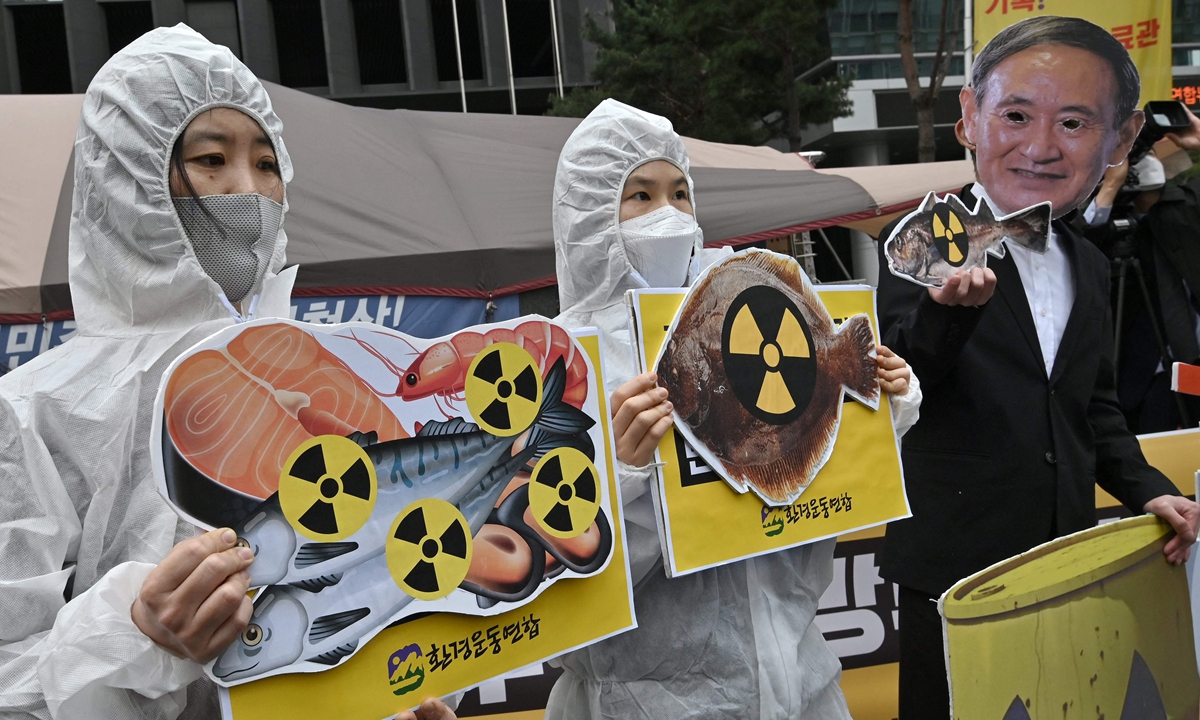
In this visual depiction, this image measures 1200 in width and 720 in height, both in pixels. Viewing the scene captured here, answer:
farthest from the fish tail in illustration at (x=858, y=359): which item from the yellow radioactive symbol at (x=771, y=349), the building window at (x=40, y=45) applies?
the building window at (x=40, y=45)

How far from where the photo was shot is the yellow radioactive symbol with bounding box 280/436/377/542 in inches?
46.4

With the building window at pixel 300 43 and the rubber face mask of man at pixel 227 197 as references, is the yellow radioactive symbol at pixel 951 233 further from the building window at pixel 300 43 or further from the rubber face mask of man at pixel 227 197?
the building window at pixel 300 43

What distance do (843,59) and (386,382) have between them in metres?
21.3

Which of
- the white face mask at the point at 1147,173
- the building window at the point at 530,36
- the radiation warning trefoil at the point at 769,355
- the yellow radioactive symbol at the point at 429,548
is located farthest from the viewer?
the building window at the point at 530,36

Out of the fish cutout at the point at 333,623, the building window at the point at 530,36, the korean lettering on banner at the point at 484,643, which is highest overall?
the building window at the point at 530,36

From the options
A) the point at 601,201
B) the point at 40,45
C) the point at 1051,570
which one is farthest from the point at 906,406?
the point at 40,45

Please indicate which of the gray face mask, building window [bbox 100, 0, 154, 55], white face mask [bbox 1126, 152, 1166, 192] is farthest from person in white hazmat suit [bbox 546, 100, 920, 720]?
building window [bbox 100, 0, 154, 55]

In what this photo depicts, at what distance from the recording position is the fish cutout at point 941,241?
6.23 ft

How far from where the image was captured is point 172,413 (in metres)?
1.10

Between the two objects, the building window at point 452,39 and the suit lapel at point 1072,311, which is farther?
the building window at point 452,39

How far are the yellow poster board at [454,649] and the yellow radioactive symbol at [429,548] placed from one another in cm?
5

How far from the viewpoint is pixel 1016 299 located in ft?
7.41

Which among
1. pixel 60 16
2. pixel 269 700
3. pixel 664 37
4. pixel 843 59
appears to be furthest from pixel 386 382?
pixel 60 16

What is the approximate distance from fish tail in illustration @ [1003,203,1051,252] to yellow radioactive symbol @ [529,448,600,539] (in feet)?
3.95
